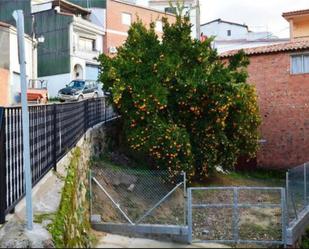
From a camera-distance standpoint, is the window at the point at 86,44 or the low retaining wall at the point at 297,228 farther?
the window at the point at 86,44

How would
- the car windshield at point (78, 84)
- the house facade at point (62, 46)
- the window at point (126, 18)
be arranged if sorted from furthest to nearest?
the window at point (126, 18) < the house facade at point (62, 46) < the car windshield at point (78, 84)

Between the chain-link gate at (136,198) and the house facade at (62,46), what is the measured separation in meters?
23.8

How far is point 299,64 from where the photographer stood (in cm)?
2073

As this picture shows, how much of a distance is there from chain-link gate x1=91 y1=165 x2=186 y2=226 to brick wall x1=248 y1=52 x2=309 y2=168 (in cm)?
1035

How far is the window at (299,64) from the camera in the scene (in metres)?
20.5

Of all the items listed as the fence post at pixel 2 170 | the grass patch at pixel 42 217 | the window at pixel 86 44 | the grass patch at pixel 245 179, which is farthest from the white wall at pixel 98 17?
the fence post at pixel 2 170

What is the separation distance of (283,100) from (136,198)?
480 inches

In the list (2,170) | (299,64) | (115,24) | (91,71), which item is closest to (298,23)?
(299,64)

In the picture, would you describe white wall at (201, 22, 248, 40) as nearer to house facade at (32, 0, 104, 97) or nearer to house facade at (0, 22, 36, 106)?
house facade at (32, 0, 104, 97)

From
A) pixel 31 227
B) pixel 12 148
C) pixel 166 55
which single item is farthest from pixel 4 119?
pixel 166 55

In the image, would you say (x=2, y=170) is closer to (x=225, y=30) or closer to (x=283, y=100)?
(x=283, y=100)

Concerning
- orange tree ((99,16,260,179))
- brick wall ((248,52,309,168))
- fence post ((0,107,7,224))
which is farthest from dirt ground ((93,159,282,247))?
brick wall ((248,52,309,168))

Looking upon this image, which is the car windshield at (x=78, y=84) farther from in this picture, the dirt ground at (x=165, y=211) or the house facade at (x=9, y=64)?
the dirt ground at (x=165, y=211)

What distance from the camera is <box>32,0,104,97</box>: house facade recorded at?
1393 inches
